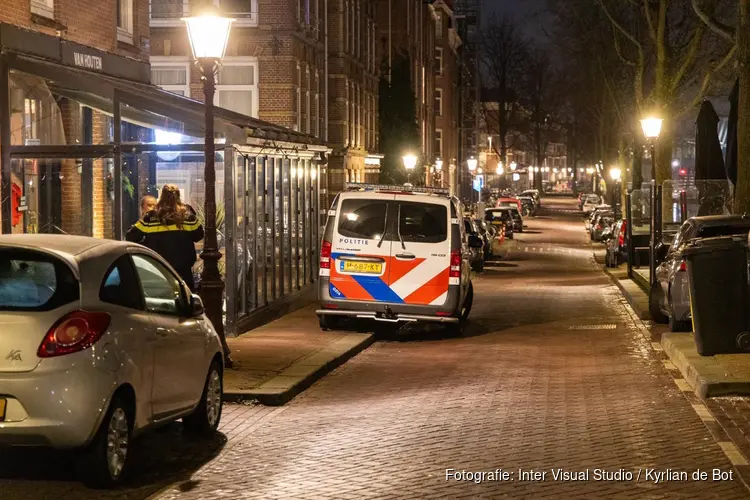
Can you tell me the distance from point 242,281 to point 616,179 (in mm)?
65687

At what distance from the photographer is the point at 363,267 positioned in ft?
61.2

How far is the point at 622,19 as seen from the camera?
50594mm

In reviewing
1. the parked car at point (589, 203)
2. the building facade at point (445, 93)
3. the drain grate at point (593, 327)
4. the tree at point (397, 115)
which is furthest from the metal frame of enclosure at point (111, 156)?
the parked car at point (589, 203)

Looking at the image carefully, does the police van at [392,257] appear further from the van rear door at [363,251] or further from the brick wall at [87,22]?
the brick wall at [87,22]

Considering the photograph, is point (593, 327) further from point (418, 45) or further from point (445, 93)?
point (445, 93)

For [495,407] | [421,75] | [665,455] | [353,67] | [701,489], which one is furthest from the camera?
[421,75]

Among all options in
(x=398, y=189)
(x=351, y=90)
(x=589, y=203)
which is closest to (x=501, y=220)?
(x=351, y=90)

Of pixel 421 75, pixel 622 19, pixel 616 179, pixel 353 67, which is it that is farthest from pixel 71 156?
pixel 616 179

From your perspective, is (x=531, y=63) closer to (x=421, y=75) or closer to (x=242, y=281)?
(x=421, y=75)

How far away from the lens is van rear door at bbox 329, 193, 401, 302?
18.6 meters

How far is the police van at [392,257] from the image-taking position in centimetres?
1856

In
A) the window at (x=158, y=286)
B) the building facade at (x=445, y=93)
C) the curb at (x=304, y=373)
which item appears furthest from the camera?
the building facade at (x=445, y=93)

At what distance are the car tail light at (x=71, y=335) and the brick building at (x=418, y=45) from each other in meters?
51.5

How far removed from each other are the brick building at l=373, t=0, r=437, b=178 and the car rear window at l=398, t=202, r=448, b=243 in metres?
40.7
